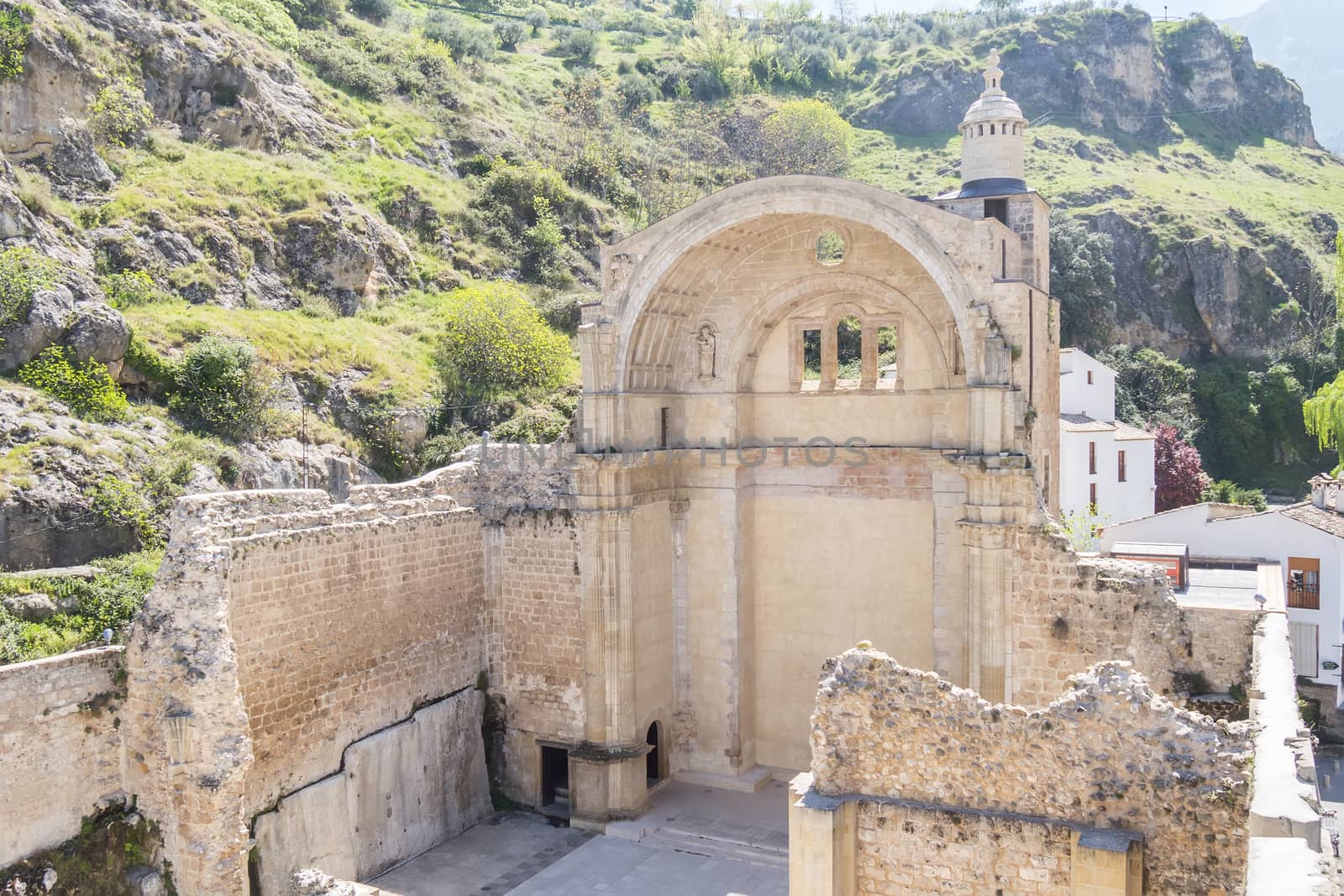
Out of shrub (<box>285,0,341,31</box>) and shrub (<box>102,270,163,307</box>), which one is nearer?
shrub (<box>102,270,163,307</box>)

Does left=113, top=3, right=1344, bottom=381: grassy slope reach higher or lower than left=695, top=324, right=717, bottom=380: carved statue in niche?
higher

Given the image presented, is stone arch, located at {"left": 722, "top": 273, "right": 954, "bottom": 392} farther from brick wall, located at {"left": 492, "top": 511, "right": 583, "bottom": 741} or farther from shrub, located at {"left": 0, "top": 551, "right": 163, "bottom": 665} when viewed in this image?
shrub, located at {"left": 0, "top": 551, "right": 163, "bottom": 665}

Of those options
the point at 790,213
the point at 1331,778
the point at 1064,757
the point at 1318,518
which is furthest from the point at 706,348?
the point at 1318,518

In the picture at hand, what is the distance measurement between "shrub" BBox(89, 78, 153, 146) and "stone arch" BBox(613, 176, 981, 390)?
21.2 metres

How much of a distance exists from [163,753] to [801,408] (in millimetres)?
10409

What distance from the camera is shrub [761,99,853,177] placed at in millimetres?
59188

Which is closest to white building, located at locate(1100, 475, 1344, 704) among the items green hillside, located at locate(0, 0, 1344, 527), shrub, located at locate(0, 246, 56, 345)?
green hillside, located at locate(0, 0, 1344, 527)

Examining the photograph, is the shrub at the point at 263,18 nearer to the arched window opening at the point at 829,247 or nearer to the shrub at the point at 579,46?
the arched window opening at the point at 829,247

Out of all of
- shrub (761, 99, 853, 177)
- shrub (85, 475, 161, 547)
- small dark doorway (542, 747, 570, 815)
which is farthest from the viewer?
shrub (761, 99, 853, 177)

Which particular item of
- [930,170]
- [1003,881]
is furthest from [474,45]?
[1003,881]

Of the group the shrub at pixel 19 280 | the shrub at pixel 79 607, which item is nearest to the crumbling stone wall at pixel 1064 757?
the shrub at pixel 79 607

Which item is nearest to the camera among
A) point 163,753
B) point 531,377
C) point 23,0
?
point 163,753

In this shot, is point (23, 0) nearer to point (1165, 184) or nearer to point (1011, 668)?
point (1011, 668)

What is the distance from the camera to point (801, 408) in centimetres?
1730
